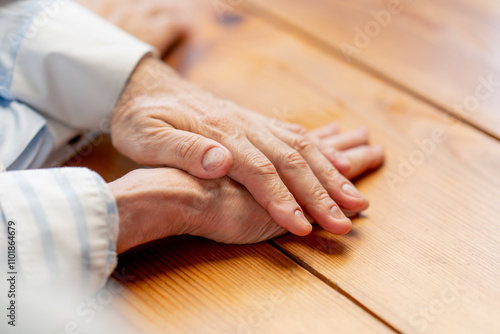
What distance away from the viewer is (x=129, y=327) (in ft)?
1.85

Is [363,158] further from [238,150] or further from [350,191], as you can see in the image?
[238,150]

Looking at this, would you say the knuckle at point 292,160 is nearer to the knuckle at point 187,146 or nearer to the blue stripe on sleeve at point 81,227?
the knuckle at point 187,146

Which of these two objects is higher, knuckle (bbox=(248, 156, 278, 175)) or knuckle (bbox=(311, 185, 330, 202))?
knuckle (bbox=(311, 185, 330, 202))

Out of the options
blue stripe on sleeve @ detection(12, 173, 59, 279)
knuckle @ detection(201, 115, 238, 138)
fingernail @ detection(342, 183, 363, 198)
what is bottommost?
blue stripe on sleeve @ detection(12, 173, 59, 279)

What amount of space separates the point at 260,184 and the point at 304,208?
0.27 ft

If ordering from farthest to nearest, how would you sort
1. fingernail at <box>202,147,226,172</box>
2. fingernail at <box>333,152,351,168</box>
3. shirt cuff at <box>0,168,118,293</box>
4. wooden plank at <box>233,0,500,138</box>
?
wooden plank at <box>233,0,500,138</box> < fingernail at <box>333,152,351,168</box> < fingernail at <box>202,147,226,172</box> < shirt cuff at <box>0,168,118,293</box>

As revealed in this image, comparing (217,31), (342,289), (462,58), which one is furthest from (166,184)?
(462,58)

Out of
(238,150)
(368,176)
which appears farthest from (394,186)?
(238,150)

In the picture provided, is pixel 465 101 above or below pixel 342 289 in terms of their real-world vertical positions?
above

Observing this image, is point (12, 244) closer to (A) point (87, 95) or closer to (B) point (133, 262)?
(B) point (133, 262)

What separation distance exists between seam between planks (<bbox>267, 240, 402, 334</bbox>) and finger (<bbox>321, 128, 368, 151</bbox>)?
21 cm

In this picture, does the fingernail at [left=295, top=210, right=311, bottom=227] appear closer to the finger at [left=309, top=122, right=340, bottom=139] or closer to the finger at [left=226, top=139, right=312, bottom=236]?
the finger at [left=226, top=139, right=312, bottom=236]

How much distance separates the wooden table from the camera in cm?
59

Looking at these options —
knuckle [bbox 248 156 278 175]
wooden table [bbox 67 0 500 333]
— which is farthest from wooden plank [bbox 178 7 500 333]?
knuckle [bbox 248 156 278 175]
